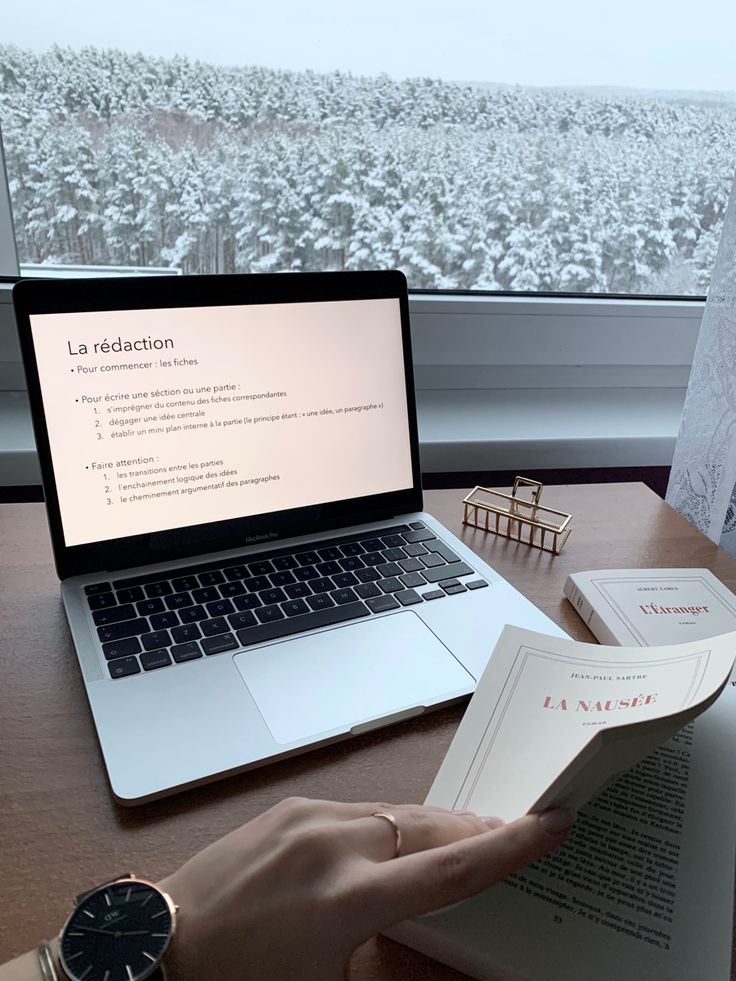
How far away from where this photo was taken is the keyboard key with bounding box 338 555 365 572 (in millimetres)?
700

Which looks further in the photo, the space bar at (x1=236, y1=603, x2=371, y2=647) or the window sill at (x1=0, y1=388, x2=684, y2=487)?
the window sill at (x1=0, y1=388, x2=684, y2=487)

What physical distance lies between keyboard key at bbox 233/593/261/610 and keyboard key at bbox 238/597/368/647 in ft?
0.09

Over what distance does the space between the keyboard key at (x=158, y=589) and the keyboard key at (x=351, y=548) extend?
170mm

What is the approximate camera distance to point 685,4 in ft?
3.47

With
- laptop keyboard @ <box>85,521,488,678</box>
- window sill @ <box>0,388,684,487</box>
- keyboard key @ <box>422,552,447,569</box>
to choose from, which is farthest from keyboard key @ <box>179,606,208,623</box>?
window sill @ <box>0,388,684,487</box>

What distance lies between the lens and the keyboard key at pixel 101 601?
2.03 ft

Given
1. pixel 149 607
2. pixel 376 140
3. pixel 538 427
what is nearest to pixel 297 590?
pixel 149 607

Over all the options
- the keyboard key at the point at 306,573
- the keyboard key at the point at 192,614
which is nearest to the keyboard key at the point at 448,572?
the keyboard key at the point at 306,573

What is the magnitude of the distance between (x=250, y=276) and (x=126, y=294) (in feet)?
0.37

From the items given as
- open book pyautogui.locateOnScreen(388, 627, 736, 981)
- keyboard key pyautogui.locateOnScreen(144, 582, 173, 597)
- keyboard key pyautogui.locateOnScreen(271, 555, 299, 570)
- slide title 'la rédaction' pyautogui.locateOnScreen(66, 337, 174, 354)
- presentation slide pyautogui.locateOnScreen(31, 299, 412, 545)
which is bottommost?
open book pyautogui.locateOnScreen(388, 627, 736, 981)

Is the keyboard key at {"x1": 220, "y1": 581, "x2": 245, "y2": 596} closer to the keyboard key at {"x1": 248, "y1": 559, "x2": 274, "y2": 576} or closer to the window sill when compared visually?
the keyboard key at {"x1": 248, "y1": 559, "x2": 274, "y2": 576}

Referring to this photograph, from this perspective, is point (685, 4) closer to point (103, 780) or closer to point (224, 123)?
point (224, 123)

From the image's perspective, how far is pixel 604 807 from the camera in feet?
1.49

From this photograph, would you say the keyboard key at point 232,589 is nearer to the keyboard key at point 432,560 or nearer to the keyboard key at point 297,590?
the keyboard key at point 297,590
